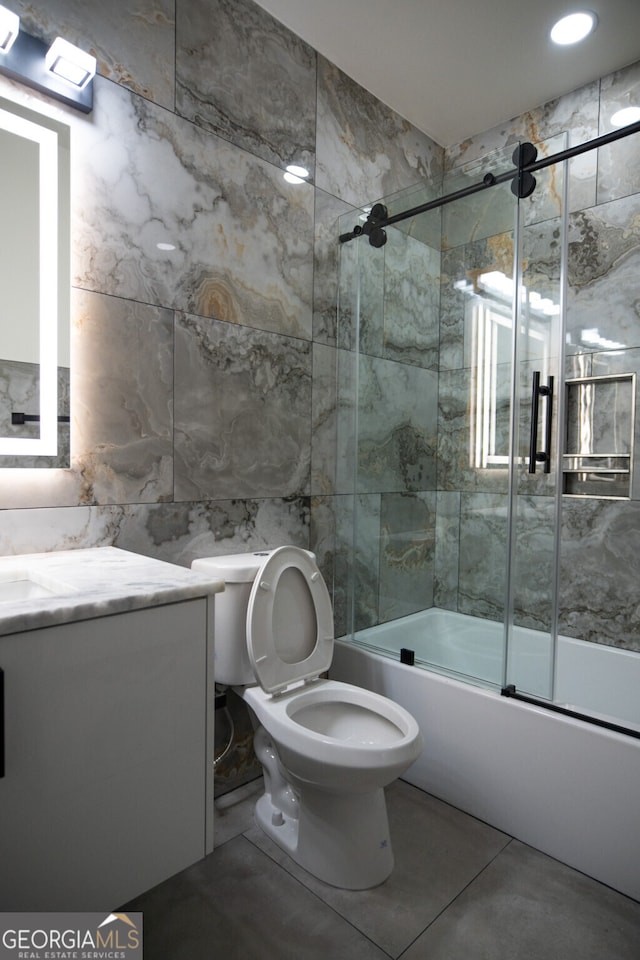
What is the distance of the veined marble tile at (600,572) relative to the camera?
223 centimetres

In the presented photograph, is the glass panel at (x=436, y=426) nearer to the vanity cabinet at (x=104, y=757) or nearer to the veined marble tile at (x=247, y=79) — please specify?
the veined marble tile at (x=247, y=79)

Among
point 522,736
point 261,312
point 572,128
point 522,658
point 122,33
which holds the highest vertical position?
point 572,128

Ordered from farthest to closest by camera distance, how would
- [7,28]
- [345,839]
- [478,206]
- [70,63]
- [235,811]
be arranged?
Result: [478,206], [235,811], [345,839], [70,63], [7,28]

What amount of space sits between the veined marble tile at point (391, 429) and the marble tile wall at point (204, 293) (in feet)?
0.06

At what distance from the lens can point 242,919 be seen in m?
1.42

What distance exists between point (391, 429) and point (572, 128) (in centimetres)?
153

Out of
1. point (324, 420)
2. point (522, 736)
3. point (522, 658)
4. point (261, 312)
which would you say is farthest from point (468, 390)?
point (522, 736)

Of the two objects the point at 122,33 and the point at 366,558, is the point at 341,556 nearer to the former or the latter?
the point at 366,558

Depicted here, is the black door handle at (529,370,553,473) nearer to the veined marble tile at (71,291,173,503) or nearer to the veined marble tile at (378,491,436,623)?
the veined marble tile at (378,491,436,623)

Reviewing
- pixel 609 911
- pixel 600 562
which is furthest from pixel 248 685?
pixel 600 562

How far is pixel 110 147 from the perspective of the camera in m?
1.58

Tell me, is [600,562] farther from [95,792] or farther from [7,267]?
[7,267]

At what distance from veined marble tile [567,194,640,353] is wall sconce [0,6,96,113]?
76.2 inches

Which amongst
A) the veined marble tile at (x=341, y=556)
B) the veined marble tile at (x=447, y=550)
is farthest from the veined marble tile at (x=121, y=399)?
the veined marble tile at (x=447, y=550)
